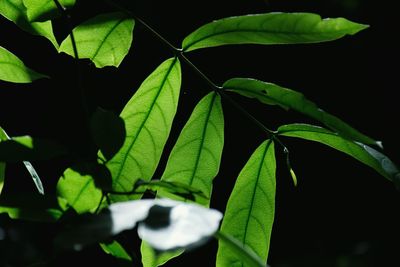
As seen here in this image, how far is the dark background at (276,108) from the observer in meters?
1.88

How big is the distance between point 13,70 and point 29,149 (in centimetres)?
28

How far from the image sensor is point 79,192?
0.61 m

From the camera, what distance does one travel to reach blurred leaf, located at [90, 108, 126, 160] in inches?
20.2

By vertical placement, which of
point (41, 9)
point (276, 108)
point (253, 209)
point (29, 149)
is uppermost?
point (41, 9)

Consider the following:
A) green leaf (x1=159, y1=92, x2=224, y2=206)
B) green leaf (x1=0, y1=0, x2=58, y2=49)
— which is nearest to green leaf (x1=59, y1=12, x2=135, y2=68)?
green leaf (x1=0, y1=0, x2=58, y2=49)

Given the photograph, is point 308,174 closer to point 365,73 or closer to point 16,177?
point 365,73

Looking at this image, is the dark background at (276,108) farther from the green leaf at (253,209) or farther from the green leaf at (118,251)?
the green leaf at (118,251)

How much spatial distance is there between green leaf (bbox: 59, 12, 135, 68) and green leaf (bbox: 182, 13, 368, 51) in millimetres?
127

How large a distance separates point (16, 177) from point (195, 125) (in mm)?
1337

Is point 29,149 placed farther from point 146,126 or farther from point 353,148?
point 353,148

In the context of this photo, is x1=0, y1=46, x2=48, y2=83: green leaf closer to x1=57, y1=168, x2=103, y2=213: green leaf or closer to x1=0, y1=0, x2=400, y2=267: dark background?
x1=57, y1=168, x2=103, y2=213: green leaf

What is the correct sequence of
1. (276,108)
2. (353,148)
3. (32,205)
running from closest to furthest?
(32,205) < (353,148) < (276,108)

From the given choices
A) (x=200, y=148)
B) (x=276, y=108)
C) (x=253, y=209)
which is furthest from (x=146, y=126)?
(x=276, y=108)

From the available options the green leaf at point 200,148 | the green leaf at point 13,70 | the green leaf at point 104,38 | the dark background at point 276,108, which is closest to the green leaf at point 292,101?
the green leaf at point 200,148
